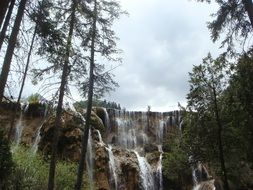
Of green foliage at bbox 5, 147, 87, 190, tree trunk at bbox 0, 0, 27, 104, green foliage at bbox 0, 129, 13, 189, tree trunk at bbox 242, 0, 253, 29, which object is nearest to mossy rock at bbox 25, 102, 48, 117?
green foliage at bbox 5, 147, 87, 190

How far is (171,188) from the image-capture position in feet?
96.6

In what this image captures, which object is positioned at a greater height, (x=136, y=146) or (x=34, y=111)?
(x=34, y=111)

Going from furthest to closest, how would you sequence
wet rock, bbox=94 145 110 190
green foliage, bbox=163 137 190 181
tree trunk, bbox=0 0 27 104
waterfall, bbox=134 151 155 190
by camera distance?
waterfall, bbox=134 151 155 190 → wet rock, bbox=94 145 110 190 → green foliage, bbox=163 137 190 181 → tree trunk, bbox=0 0 27 104

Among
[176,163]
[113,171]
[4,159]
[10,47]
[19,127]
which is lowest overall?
[4,159]

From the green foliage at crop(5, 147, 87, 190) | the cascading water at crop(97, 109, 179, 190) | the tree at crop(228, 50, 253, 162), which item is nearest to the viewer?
the green foliage at crop(5, 147, 87, 190)

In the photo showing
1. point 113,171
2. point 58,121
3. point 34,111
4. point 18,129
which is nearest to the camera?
point 58,121

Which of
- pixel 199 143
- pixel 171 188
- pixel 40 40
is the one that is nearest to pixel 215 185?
pixel 171 188

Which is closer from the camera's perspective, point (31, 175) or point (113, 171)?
point (31, 175)

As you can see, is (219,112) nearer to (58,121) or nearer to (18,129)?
(58,121)

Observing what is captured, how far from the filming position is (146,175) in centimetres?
2853

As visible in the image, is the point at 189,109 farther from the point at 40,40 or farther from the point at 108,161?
the point at 40,40

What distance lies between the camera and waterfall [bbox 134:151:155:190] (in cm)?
2786

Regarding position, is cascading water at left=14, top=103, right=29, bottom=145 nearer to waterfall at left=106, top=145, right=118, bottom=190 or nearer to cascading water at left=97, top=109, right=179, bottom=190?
cascading water at left=97, top=109, right=179, bottom=190

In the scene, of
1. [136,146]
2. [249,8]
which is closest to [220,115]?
[249,8]
